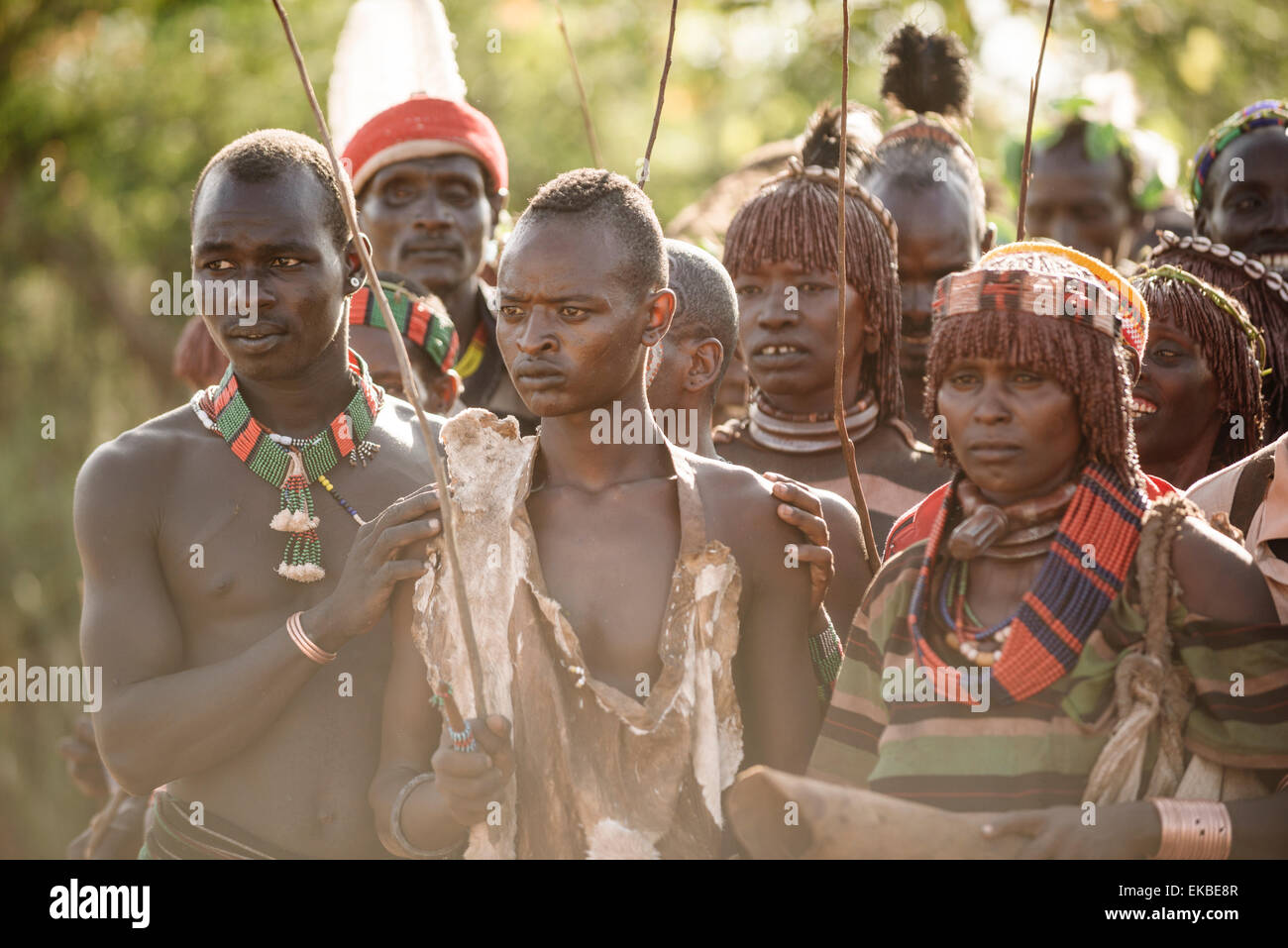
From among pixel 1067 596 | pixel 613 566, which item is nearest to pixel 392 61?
pixel 613 566

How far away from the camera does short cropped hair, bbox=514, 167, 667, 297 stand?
A: 3.11 m

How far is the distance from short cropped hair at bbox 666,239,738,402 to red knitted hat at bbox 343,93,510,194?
1.55 metres

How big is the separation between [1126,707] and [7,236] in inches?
432

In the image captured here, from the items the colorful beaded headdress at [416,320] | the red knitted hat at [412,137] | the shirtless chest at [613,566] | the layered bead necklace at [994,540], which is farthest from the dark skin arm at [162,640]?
the red knitted hat at [412,137]

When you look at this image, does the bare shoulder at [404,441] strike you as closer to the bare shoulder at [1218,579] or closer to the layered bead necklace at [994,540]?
the layered bead necklace at [994,540]

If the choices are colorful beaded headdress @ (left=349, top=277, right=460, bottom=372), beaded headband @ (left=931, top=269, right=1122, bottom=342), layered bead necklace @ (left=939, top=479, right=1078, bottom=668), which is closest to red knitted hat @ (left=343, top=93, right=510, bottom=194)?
colorful beaded headdress @ (left=349, top=277, right=460, bottom=372)

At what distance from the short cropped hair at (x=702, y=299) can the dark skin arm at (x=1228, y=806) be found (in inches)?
60.4

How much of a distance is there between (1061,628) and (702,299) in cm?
153

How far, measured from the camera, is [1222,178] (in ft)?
16.4

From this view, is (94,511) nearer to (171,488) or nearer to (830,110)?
(171,488)

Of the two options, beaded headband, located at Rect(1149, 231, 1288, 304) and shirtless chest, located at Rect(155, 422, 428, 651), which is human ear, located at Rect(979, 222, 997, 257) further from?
shirtless chest, located at Rect(155, 422, 428, 651)

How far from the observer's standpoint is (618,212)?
3.13 m

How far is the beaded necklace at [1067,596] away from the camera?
9.10 ft

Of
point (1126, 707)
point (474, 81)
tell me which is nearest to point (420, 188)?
point (1126, 707)
